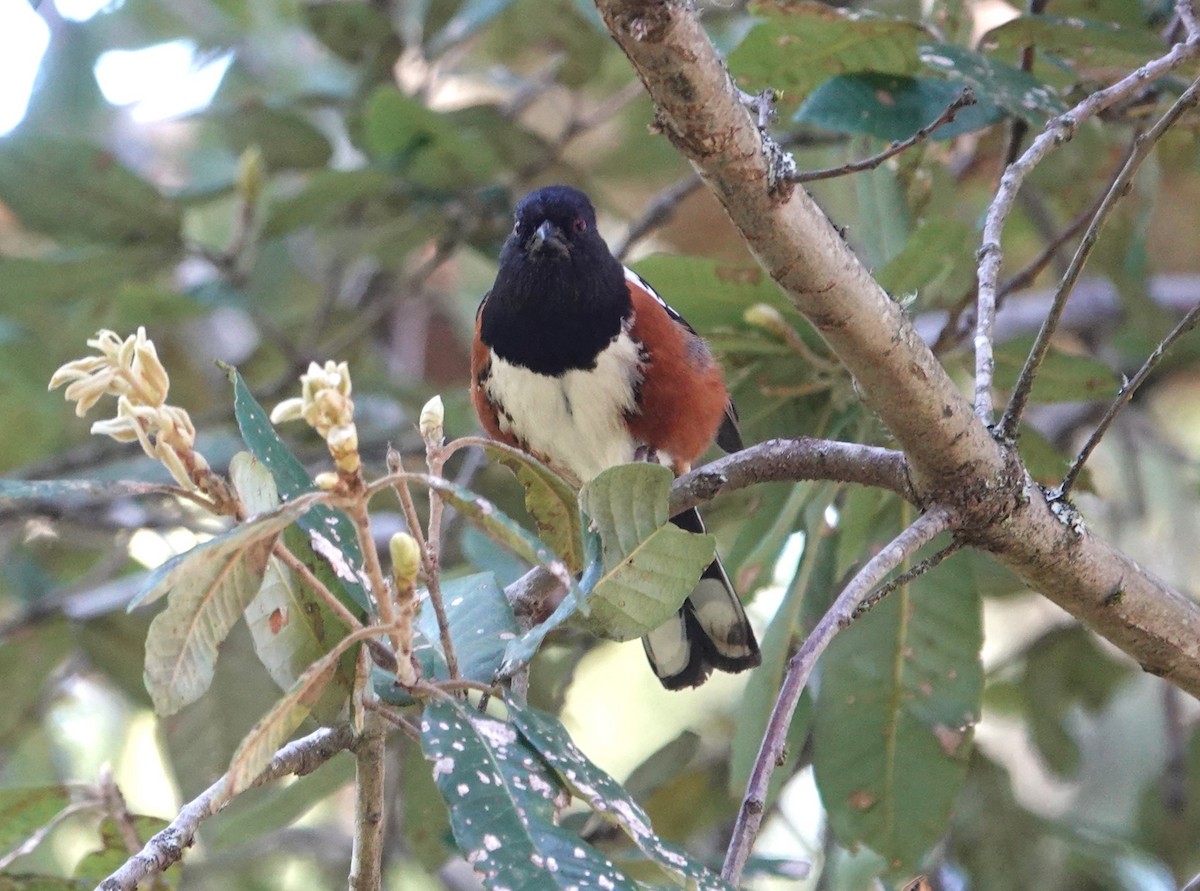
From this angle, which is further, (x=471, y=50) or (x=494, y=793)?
(x=471, y=50)

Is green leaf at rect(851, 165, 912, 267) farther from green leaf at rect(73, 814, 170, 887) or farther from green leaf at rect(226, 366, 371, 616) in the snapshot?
green leaf at rect(73, 814, 170, 887)

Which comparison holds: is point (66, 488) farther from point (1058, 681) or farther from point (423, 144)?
point (1058, 681)

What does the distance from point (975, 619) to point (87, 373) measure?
1830mm

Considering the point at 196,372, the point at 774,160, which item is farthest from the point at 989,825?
the point at 196,372

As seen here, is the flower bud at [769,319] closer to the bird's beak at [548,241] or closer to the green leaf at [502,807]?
the bird's beak at [548,241]

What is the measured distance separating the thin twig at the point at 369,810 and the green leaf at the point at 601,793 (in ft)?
0.51

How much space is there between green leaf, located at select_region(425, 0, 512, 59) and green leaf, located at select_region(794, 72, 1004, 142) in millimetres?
1324

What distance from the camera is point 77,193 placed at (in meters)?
3.65

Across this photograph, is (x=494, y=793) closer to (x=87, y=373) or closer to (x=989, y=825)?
(x=87, y=373)

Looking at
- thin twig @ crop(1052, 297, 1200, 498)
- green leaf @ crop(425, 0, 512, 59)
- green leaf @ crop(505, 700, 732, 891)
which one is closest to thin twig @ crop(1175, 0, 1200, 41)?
thin twig @ crop(1052, 297, 1200, 498)

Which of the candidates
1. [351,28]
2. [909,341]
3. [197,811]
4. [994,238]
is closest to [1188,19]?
[994,238]

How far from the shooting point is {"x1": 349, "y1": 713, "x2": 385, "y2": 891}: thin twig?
145cm

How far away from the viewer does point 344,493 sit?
1.26 meters

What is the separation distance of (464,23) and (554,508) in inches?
92.7
